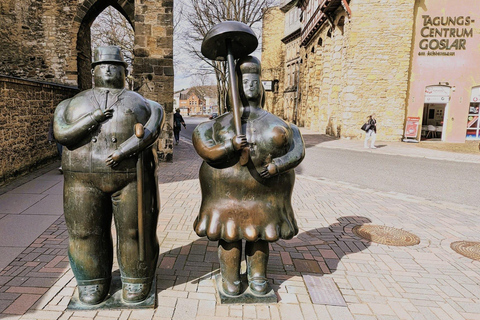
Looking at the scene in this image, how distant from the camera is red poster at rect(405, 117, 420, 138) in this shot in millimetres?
18312

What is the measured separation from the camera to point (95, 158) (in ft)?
8.41

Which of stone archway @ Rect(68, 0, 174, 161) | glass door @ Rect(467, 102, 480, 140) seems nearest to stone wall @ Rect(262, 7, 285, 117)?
glass door @ Rect(467, 102, 480, 140)

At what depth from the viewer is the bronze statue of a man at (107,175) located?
2.55 metres

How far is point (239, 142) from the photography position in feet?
7.97

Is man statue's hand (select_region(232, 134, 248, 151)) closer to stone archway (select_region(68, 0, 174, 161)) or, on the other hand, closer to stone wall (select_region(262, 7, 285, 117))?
stone archway (select_region(68, 0, 174, 161))

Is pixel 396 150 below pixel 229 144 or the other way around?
below

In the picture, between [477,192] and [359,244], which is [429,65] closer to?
[477,192]

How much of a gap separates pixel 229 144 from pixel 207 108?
96.6 meters

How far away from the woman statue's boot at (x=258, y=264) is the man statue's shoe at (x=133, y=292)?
3.00 feet

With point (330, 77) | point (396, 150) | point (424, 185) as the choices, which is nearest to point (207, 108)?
point (330, 77)

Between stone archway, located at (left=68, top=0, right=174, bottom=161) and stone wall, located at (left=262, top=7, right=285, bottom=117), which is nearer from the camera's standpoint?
stone archway, located at (left=68, top=0, right=174, bottom=161)

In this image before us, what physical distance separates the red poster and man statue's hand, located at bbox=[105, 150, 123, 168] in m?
18.7

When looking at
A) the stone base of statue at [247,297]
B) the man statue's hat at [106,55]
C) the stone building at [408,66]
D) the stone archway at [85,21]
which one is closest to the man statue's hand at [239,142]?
the man statue's hat at [106,55]

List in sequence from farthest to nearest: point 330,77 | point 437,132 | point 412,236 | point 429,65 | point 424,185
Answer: point 330,77
point 437,132
point 429,65
point 424,185
point 412,236
